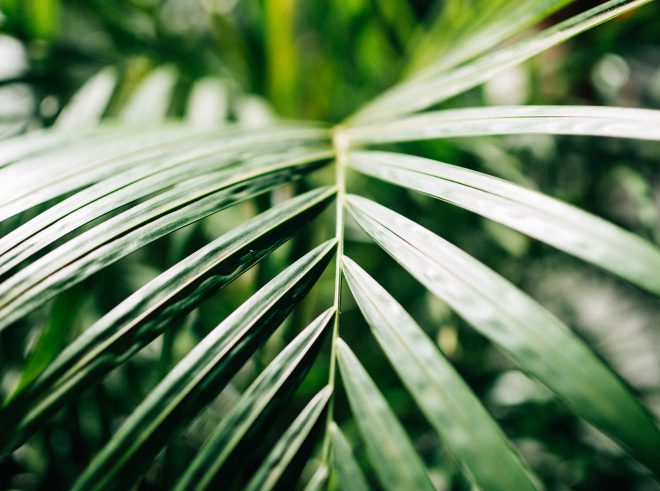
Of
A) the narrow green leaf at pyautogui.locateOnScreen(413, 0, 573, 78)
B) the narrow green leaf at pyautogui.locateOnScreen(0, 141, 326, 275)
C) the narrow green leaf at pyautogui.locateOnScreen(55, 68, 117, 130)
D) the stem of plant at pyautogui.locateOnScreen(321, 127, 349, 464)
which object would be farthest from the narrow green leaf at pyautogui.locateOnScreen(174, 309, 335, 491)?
the narrow green leaf at pyautogui.locateOnScreen(55, 68, 117, 130)

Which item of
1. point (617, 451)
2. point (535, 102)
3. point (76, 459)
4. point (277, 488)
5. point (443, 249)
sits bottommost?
point (617, 451)

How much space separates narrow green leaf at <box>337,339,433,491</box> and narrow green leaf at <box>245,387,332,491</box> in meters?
0.02

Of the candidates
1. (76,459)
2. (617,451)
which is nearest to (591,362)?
(76,459)

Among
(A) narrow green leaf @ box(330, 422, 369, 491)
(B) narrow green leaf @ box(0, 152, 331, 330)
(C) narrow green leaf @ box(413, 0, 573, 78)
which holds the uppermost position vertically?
(C) narrow green leaf @ box(413, 0, 573, 78)

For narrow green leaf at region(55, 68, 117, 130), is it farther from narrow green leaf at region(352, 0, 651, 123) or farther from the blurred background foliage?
narrow green leaf at region(352, 0, 651, 123)

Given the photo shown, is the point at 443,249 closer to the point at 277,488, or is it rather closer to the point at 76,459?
the point at 277,488

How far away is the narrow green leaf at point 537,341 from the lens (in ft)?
0.50

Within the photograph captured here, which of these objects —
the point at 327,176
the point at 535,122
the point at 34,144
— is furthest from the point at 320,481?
the point at 327,176

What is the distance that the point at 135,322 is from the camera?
202mm

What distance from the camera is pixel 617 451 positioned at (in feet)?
2.17

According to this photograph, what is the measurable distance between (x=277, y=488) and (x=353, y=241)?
0.54 metres

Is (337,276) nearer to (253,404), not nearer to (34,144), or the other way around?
(253,404)

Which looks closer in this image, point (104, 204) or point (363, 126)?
point (104, 204)

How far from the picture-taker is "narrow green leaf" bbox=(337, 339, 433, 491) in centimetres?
18
